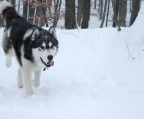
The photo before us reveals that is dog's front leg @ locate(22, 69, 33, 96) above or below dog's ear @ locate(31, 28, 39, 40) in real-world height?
below

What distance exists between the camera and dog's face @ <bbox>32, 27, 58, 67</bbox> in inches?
163

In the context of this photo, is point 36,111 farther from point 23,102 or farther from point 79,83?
point 79,83

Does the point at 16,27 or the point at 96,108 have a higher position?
the point at 16,27

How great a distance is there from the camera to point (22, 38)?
Result: 463 centimetres

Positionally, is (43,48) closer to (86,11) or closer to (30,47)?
(30,47)

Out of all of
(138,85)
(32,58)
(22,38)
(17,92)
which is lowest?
(17,92)

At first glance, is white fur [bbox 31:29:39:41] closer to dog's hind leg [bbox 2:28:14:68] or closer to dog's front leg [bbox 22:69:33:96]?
dog's front leg [bbox 22:69:33:96]

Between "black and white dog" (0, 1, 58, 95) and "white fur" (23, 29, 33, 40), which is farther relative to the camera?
"white fur" (23, 29, 33, 40)

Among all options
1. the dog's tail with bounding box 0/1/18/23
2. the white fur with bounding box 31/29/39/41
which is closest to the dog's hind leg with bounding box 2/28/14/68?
the dog's tail with bounding box 0/1/18/23

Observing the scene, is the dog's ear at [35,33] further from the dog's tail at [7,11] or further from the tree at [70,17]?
the tree at [70,17]

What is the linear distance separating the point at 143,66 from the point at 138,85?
0.64 m

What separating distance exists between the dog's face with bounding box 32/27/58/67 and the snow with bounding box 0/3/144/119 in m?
0.72

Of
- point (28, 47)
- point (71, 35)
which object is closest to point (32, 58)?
point (28, 47)

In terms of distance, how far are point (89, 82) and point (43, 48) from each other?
1.37 meters
